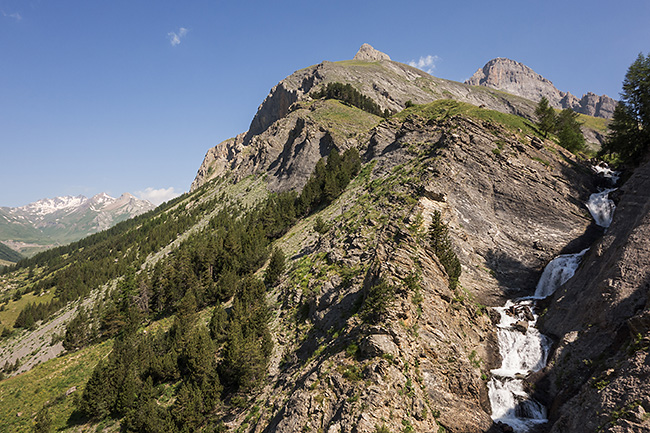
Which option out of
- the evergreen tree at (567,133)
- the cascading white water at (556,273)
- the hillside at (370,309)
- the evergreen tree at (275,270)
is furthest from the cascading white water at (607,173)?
the evergreen tree at (275,270)

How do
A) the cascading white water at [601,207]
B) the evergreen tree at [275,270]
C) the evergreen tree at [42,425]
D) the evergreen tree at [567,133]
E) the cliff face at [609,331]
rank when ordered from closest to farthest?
the cliff face at [609,331] → the evergreen tree at [42,425] → the cascading white water at [601,207] → the evergreen tree at [275,270] → the evergreen tree at [567,133]

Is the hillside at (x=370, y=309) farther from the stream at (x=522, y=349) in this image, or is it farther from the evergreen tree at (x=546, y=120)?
the evergreen tree at (x=546, y=120)

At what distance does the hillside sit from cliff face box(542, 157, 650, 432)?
25 centimetres

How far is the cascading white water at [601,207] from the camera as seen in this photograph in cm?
4197

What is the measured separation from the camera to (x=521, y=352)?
30.4 meters

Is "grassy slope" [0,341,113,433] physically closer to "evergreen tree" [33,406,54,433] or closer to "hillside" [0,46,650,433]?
"hillside" [0,46,650,433]

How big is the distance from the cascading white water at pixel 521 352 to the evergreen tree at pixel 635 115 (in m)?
19.6

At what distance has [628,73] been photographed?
4491 centimetres

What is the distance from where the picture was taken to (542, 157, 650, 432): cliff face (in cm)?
1688

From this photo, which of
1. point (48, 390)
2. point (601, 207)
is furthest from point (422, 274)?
point (48, 390)

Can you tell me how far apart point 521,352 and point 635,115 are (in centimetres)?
4307

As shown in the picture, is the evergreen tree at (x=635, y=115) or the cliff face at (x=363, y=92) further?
the cliff face at (x=363, y=92)

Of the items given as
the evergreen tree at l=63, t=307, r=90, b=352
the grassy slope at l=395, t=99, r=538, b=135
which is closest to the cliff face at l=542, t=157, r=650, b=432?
the grassy slope at l=395, t=99, r=538, b=135

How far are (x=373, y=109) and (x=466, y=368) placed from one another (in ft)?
344
